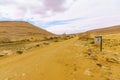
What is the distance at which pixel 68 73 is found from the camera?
9.77m

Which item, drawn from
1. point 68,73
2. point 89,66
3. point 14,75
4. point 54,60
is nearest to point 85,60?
point 89,66

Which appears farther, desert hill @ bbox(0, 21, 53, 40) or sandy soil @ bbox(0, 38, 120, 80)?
desert hill @ bbox(0, 21, 53, 40)

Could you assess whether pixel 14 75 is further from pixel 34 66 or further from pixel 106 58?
pixel 106 58

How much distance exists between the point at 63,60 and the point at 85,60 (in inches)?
57.6

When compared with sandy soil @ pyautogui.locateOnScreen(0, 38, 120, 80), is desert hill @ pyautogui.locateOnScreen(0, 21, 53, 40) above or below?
above

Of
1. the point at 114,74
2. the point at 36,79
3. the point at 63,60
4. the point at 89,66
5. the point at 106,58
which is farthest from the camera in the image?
the point at 106,58

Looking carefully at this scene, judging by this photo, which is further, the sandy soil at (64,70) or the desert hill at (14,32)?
the desert hill at (14,32)

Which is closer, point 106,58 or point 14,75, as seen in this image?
point 14,75

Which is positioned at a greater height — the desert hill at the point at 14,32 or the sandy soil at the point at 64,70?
the desert hill at the point at 14,32

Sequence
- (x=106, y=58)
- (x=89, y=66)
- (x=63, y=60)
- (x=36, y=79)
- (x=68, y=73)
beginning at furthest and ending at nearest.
A: (x=106, y=58), (x=63, y=60), (x=89, y=66), (x=68, y=73), (x=36, y=79)

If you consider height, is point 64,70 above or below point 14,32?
below

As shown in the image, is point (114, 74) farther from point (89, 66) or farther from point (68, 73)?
point (68, 73)

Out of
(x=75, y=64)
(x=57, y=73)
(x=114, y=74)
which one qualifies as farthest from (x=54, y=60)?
(x=114, y=74)

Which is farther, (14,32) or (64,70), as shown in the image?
(14,32)
